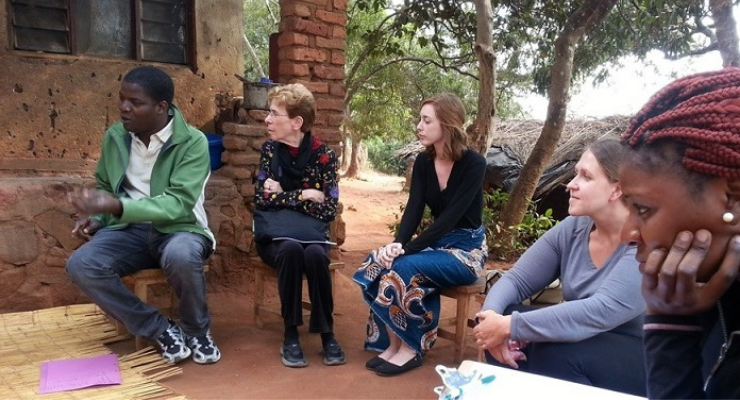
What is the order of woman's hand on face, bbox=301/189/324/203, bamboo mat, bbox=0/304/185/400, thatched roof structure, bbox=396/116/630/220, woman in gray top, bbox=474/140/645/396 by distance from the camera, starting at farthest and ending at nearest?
1. thatched roof structure, bbox=396/116/630/220
2. woman's hand on face, bbox=301/189/324/203
3. bamboo mat, bbox=0/304/185/400
4. woman in gray top, bbox=474/140/645/396

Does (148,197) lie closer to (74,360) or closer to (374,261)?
→ (74,360)

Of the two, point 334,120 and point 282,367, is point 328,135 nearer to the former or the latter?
point 334,120

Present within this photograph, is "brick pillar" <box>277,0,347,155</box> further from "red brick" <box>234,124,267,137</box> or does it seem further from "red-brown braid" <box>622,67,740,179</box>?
"red-brown braid" <box>622,67,740,179</box>

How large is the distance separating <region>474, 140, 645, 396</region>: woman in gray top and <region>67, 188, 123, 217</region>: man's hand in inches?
77.5

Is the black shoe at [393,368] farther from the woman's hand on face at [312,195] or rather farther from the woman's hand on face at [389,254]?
the woman's hand on face at [312,195]

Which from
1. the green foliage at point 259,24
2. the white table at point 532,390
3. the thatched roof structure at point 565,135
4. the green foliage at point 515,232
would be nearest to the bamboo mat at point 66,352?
the white table at point 532,390

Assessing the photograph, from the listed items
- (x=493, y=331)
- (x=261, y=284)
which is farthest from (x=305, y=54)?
(x=493, y=331)

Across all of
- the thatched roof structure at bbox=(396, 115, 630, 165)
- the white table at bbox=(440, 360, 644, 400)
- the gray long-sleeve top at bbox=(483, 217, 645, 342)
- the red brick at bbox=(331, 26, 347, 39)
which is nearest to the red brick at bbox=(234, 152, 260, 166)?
the red brick at bbox=(331, 26, 347, 39)

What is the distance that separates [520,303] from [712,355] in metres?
1.48

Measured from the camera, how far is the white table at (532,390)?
1521 mm

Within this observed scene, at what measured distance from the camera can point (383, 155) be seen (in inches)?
1032

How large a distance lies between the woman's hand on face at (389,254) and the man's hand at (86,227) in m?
1.67

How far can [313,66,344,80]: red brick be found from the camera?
5023 millimetres

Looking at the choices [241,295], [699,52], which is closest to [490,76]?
[241,295]
